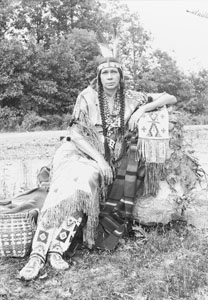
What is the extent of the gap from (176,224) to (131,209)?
1.48 ft

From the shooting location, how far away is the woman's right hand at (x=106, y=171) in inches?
127

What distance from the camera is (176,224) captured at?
3.54 metres

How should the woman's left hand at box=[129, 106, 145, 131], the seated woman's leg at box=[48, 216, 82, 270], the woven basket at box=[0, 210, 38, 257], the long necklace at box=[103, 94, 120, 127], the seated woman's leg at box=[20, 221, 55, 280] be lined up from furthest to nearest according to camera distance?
the long necklace at box=[103, 94, 120, 127] → the woman's left hand at box=[129, 106, 145, 131] → the woven basket at box=[0, 210, 38, 257] → the seated woman's leg at box=[48, 216, 82, 270] → the seated woman's leg at box=[20, 221, 55, 280]

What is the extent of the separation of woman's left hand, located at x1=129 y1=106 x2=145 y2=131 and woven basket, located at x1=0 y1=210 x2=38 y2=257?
1063mm

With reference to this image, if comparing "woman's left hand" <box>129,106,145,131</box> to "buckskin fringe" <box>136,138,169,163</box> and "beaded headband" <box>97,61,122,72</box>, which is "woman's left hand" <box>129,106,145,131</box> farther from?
"beaded headband" <box>97,61,122,72</box>

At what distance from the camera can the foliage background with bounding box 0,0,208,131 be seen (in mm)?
15664

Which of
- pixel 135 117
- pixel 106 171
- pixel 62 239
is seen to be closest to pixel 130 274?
pixel 62 239

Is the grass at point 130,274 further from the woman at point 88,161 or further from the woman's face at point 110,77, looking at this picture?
the woman's face at point 110,77

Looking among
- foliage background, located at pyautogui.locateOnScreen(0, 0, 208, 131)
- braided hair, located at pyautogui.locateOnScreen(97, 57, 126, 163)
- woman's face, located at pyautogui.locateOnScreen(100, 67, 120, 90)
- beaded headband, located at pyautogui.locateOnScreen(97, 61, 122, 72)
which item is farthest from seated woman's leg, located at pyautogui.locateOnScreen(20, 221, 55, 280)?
foliage background, located at pyautogui.locateOnScreen(0, 0, 208, 131)

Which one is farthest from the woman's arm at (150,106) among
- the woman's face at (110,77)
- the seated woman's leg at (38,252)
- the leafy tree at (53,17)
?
the leafy tree at (53,17)

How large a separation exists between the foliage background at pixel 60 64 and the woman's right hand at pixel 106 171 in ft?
29.6

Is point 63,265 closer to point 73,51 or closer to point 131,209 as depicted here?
point 131,209

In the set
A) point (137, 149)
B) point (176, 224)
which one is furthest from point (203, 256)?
point (137, 149)

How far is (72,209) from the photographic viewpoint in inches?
116
